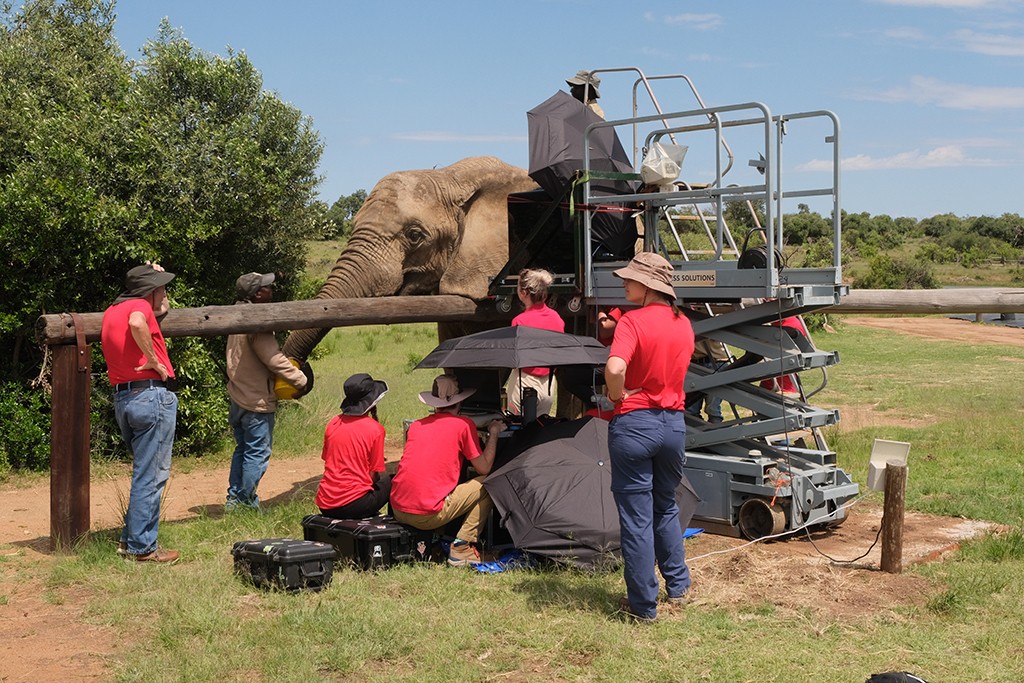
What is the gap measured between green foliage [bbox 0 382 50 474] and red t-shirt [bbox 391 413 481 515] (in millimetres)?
5601

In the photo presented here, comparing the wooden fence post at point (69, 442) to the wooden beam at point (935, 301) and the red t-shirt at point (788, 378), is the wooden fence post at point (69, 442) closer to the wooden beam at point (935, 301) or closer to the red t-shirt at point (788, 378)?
the red t-shirt at point (788, 378)

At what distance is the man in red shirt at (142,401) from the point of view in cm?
800

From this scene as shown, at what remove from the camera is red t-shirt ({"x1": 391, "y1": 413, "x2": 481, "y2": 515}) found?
7695mm

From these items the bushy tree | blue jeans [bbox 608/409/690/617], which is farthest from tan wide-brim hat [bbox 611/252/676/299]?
the bushy tree

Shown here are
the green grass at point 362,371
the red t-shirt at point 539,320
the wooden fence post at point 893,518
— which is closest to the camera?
the wooden fence post at point 893,518

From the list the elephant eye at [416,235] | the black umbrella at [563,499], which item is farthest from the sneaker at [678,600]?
the elephant eye at [416,235]

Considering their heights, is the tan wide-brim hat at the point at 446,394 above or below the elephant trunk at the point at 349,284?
below

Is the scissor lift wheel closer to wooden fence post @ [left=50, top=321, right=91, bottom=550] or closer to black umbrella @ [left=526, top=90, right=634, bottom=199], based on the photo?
black umbrella @ [left=526, top=90, right=634, bottom=199]

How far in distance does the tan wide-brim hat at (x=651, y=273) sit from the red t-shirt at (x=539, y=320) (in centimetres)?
234

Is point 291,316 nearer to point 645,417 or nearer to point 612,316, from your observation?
point 612,316

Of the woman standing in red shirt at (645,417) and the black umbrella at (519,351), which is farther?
the black umbrella at (519,351)

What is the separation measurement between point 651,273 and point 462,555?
8.48 feet

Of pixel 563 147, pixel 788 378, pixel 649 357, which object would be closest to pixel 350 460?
pixel 649 357

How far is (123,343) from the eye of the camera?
7988mm
